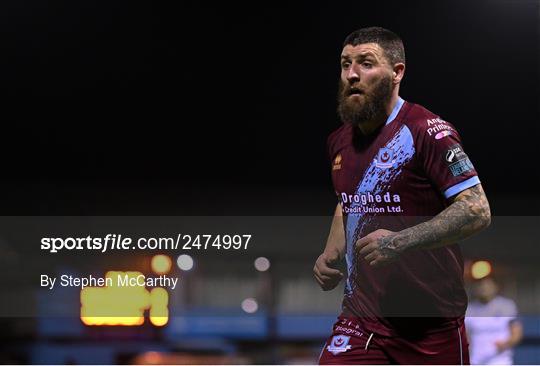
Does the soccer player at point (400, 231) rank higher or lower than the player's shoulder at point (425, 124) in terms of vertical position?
lower

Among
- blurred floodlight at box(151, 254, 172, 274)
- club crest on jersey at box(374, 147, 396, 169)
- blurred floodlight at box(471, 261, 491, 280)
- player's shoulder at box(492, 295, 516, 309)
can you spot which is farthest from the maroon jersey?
player's shoulder at box(492, 295, 516, 309)

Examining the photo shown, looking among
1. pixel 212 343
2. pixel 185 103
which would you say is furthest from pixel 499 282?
pixel 185 103

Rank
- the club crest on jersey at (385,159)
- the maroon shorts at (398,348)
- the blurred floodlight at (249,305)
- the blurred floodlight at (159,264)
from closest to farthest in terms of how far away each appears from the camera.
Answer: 1. the maroon shorts at (398,348)
2. the club crest on jersey at (385,159)
3. the blurred floodlight at (159,264)
4. the blurred floodlight at (249,305)

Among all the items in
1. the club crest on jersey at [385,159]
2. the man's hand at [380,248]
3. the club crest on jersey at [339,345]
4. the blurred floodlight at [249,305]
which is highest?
the club crest on jersey at [385,159]

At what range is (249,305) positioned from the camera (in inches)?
195

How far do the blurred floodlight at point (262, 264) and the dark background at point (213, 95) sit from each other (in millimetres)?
268

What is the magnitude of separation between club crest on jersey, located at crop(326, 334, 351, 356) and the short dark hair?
1174 millimetres

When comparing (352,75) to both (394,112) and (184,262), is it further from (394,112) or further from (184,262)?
(184,262)

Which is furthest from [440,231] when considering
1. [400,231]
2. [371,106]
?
[371,106]

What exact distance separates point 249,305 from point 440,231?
5.43 ft

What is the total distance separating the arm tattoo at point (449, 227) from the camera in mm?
3545

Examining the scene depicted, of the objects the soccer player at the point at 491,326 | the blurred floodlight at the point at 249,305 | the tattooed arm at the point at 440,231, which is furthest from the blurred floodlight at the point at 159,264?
the soccer player at the point at 491,326

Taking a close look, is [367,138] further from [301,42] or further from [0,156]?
[0,156]

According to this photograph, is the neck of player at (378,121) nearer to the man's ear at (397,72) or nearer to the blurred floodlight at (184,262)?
the man's ear at (397,72)
